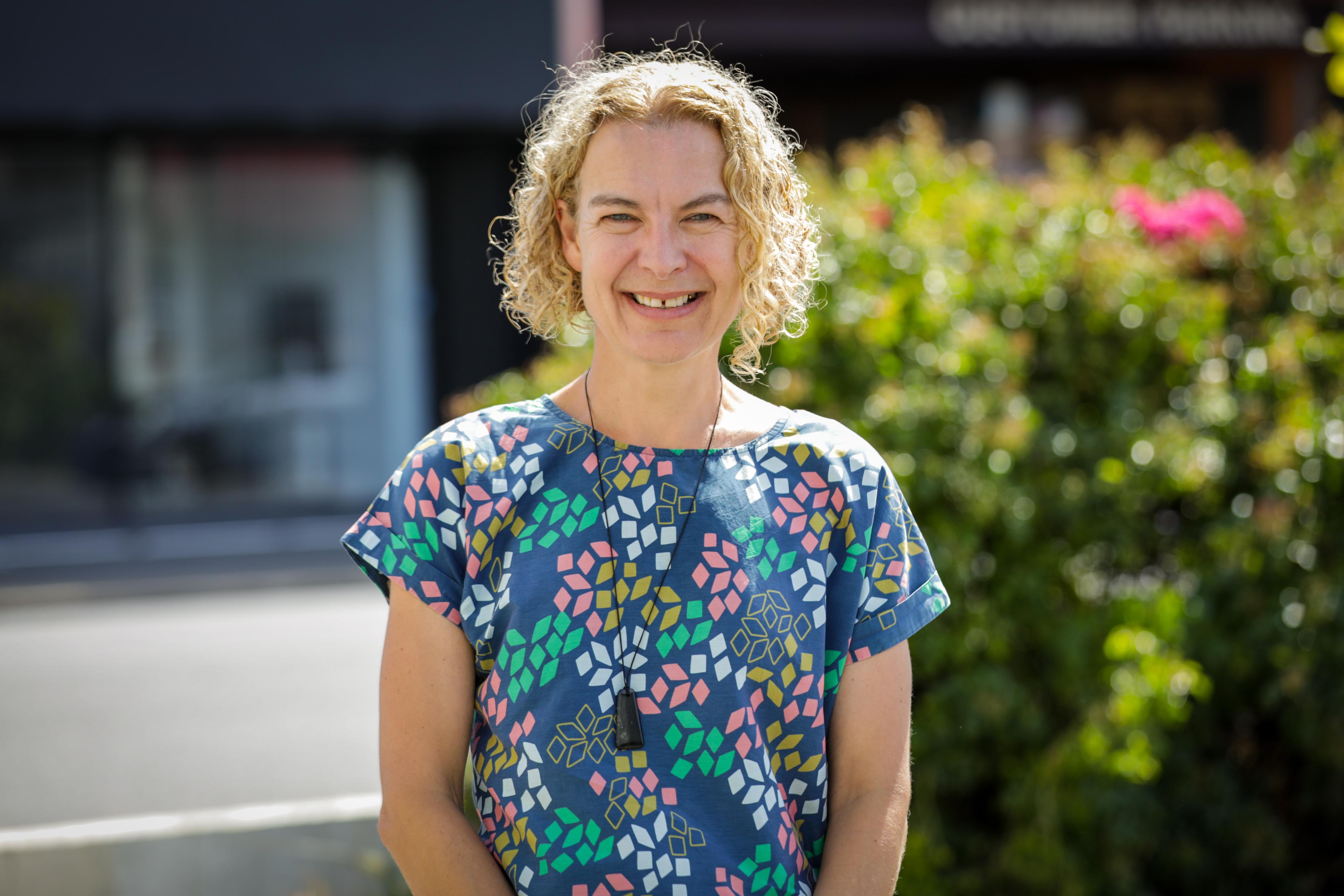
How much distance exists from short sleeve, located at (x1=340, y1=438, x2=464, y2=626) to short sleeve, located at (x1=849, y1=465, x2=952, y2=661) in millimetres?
554

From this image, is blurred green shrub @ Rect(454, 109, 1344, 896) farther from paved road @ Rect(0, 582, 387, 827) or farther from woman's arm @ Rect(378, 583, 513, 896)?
paved road @ Rect(0, 582, 387, 827)

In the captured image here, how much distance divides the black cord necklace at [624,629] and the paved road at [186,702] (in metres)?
3.49

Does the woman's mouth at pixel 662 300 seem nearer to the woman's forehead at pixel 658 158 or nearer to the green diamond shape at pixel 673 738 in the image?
the woman's forehead at pixel 658 158

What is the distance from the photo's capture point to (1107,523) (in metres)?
3.19

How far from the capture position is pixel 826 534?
66.7 inches

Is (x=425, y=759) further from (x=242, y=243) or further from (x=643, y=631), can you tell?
(x=242, y=243)

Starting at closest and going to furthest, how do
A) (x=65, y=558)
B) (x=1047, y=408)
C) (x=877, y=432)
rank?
1. (x=877, y=432)
2. (x=1047, y=408)
3. (x=65, y=558)

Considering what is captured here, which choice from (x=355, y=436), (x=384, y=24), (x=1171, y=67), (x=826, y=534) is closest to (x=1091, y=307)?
(x=826, y=534)

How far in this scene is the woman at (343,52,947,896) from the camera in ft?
5.23

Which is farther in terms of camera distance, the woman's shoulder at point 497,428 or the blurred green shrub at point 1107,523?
the blurred green shrub at point 1107,523

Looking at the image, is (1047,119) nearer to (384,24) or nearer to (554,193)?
(384,24)

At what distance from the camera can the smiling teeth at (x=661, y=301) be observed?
5.49 ft

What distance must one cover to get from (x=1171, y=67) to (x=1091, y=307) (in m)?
11.1

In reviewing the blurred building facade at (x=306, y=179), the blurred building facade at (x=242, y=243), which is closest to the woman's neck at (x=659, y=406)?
the blurred building facade at (x=306, y=179)
